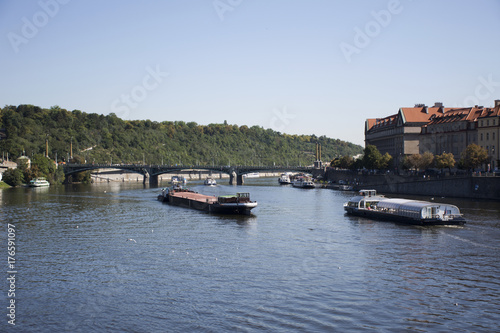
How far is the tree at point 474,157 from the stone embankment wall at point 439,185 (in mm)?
5756

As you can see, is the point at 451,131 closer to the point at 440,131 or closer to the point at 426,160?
the point at 440,131

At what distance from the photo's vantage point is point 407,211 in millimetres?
63281

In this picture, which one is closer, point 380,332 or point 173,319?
point 380,332

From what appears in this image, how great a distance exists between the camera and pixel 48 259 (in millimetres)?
41844

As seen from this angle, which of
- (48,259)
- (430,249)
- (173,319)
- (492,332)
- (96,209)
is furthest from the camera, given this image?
(96,209)

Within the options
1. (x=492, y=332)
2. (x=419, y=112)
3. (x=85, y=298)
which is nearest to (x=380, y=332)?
(x=492, y=332)

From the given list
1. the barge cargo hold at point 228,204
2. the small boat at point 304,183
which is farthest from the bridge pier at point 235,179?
the barge cargo hold at point 228,204

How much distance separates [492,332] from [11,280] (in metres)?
28.7

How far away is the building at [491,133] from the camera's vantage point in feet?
340

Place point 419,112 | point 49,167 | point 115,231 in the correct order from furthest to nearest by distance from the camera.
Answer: point 49,167, point 419,112, point 115,231

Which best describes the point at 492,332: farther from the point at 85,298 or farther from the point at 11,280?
the point at 11,280

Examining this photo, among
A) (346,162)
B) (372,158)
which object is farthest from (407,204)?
(346,162)

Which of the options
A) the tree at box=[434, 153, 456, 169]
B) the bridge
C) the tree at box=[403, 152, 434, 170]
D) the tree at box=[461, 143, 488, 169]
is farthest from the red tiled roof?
the bridge

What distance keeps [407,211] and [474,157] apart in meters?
43.2
